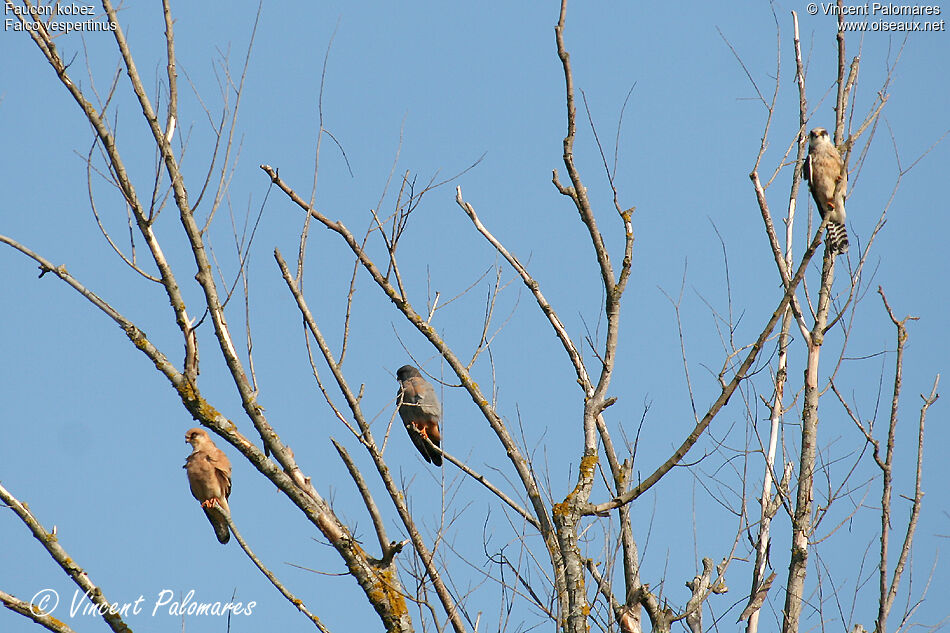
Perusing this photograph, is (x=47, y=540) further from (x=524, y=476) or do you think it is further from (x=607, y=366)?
(x=607, y=366)

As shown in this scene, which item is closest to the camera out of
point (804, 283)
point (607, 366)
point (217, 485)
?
point (607, 366)

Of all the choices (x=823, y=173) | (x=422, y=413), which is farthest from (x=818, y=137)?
(x=422, y=413)

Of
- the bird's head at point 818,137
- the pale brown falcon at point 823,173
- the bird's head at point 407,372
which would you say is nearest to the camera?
the pale brown falcon at point 823,173

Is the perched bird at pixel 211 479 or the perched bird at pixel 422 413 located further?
the perched bird at pixel 422 413

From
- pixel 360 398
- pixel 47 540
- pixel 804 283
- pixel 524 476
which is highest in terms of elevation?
pixel 804 283

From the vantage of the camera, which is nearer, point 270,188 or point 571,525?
point 571,525

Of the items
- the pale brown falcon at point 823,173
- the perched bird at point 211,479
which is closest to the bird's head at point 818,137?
the pale brown falcon at point 823,173

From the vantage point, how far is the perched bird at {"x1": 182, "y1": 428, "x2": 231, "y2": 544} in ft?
19.1

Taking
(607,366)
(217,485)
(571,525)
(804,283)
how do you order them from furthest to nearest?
(217,485) → (804,283) → (607,366) → (571,525)

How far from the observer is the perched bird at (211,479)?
5836 mm

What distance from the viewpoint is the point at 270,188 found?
4090 millimetres

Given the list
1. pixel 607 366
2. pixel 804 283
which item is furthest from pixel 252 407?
pixel 804 283

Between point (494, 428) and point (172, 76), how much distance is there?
6.54ft

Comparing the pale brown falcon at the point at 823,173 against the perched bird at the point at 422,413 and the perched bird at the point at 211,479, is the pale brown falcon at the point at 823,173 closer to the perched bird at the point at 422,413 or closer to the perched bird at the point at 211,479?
Answer: the perched bird at the point at 422,413
